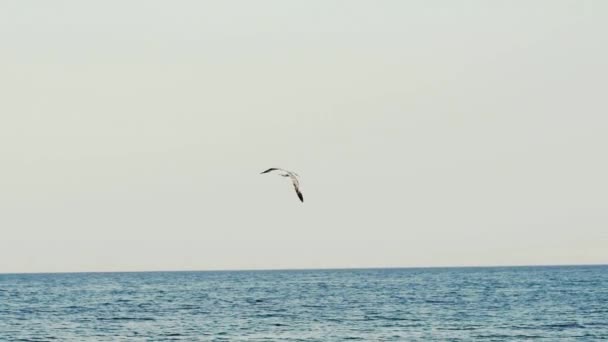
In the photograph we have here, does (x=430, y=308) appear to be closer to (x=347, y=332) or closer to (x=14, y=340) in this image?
(x=347, y=332)

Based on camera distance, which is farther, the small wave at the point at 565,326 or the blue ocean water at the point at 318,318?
the small wave at the point at 565,326

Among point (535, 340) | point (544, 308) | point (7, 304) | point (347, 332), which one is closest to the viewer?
point (535, 340)

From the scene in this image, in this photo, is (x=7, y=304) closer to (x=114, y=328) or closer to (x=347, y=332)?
(x=114, y=328)

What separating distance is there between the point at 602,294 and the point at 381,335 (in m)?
57.7

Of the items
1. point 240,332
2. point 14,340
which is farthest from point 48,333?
point 240,332

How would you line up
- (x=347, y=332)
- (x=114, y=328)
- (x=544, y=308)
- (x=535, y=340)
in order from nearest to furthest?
(x=535, y=340) < (x=347, y=332) < (x=114, y=328) < (x=544, y=308)

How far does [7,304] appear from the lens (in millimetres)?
115500

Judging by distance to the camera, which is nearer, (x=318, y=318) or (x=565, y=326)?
(x=565, y=326)

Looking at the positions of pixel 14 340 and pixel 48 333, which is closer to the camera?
pixel 14 340

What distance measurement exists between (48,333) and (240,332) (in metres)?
13.9

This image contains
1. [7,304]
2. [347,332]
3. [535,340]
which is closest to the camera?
[535,340]

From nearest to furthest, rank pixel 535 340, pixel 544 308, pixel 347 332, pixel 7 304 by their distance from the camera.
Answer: pixel 535 340 < pixel 347 332 < pixel 544 308 < pixel 7 304

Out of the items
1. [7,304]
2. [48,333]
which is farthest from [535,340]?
[7,304]

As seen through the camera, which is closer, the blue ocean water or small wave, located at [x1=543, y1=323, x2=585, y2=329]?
the blue ocean water
